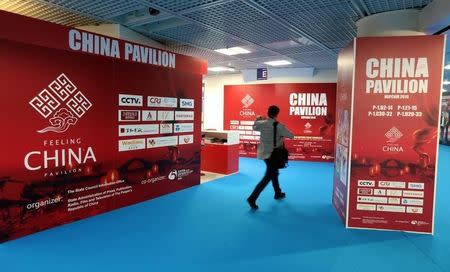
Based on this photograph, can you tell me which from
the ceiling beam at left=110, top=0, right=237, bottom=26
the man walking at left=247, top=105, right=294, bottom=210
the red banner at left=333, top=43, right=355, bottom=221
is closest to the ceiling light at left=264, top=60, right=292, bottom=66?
the red banner at left=333, top=43, right=355, bottom=221

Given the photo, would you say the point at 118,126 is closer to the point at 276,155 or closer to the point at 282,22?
the point at 276,155

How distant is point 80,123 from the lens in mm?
3977

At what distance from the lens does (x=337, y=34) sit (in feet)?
17.6

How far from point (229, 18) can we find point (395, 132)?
2620mm

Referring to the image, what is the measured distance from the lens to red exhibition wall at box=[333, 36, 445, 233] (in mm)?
3520

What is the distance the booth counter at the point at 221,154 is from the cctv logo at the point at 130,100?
9.00ft

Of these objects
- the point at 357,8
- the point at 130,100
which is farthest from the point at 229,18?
the point at 130,100

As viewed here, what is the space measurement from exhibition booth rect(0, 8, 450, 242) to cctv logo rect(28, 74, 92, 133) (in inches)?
0.5

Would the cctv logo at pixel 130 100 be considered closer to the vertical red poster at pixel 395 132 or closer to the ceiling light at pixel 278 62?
the vertical red poster at pixel 395 132

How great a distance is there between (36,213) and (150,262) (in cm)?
163

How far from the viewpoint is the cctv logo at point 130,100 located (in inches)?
177

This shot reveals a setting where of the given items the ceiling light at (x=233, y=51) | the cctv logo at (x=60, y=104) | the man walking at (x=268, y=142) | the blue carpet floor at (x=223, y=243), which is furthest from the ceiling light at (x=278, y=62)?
the cctv logo at (x=60, y=104)

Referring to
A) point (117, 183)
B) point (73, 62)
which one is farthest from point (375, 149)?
point (73, 62)

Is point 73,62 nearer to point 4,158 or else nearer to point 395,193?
point 4,158
